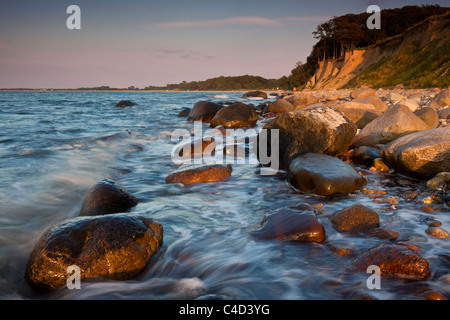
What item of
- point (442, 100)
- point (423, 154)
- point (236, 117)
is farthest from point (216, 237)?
point (442, 100)

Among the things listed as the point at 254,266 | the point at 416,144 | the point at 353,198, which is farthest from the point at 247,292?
the point at 416,144

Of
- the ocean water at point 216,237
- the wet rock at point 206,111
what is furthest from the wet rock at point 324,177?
the wet rock at point 206,111

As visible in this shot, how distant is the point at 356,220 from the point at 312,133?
275 centimetres

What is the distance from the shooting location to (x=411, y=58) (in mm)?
26062

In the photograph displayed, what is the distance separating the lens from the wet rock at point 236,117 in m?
12.0

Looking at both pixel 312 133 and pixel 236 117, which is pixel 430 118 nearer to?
pixel 312 133

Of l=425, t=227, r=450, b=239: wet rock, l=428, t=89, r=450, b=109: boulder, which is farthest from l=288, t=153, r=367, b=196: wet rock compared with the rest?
l=428, t=89, r=450, b=109: boulder

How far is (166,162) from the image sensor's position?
7137 millimetres

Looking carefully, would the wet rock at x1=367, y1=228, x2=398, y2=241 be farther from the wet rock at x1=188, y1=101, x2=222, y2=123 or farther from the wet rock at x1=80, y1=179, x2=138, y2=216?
the wet rock at x1=188, y1=101, x2=222, y2=123

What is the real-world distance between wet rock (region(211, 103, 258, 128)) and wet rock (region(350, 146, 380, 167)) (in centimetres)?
630

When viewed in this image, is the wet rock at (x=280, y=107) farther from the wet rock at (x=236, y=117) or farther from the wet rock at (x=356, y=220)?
the wet rock at (x=356, y=220)

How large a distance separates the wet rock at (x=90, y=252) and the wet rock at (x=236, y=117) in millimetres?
9489
